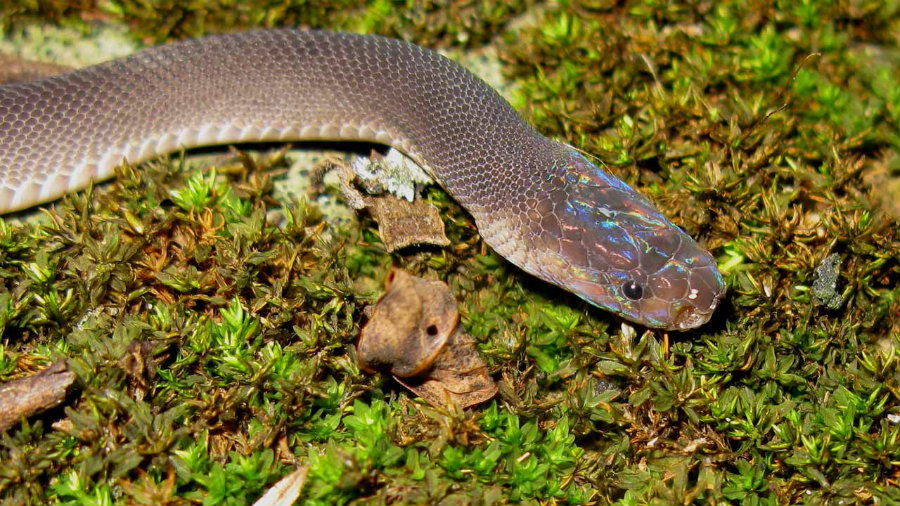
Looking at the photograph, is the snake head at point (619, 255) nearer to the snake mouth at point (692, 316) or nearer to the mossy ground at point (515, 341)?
the snake mouth at point (692, 316)

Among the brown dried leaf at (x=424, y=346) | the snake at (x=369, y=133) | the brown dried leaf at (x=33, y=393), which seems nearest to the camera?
the brown dried leaf at (x=33, y=393)

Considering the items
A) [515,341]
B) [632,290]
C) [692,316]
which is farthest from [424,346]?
[692,316]

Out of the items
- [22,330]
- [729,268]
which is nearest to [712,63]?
[729,268]

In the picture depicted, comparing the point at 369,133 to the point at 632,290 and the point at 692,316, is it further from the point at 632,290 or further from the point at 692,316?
the point at 692,316

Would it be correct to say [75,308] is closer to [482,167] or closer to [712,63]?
[482,167]

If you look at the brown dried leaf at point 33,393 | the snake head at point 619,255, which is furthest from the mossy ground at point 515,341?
the snake head at point 619,255

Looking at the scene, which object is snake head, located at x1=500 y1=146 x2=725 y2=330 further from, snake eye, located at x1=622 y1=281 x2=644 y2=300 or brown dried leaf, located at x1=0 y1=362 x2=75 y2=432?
brown dried leaf, located at x1=0 y1=362 x2=75 y2=432

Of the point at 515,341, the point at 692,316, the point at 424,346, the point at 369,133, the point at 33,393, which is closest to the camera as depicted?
the point at 33,393
